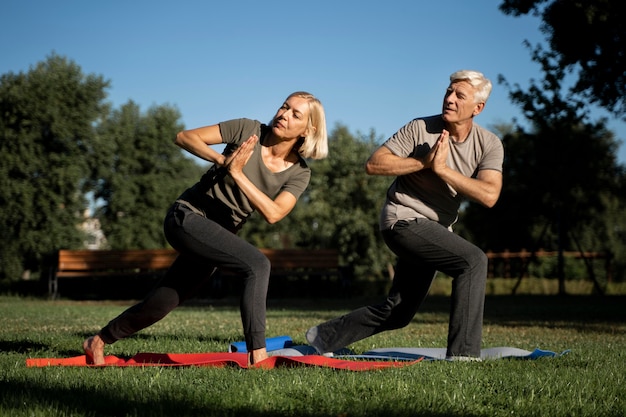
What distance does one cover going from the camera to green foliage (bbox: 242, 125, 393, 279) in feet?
146

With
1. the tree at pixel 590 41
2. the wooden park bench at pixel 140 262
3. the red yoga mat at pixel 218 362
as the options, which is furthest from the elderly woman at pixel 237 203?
the wooden park bench at pixel 140 262

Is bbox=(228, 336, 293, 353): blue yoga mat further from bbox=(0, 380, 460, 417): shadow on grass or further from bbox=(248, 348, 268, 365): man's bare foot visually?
bbox=(0, 380, 460, 417): shadow on grass

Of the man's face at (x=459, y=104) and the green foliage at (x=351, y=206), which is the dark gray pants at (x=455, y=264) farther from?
the green foliage at (x=351, y=206)

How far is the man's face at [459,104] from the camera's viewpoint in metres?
5.98

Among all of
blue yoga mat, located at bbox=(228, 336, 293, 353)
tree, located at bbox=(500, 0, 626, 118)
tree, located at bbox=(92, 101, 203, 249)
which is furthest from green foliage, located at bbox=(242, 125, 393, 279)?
blue yoga mat, located at bbox=(228, 336, 293, 353)

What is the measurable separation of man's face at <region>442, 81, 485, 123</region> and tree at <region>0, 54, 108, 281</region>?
23.6 metres

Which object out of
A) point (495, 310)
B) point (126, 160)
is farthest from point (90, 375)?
point (126, 160)

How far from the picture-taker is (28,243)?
27125 millimetres

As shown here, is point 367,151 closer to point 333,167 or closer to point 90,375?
point 333,167

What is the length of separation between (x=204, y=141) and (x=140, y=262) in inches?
726

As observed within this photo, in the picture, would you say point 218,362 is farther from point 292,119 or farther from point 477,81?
point 477,81

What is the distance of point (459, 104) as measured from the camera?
599cm

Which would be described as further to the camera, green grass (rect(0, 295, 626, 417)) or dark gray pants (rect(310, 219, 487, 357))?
dark gray pants (rect(310, 219, 487, 357))

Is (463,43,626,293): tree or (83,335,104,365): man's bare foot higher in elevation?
(463,43,626,293): tree
